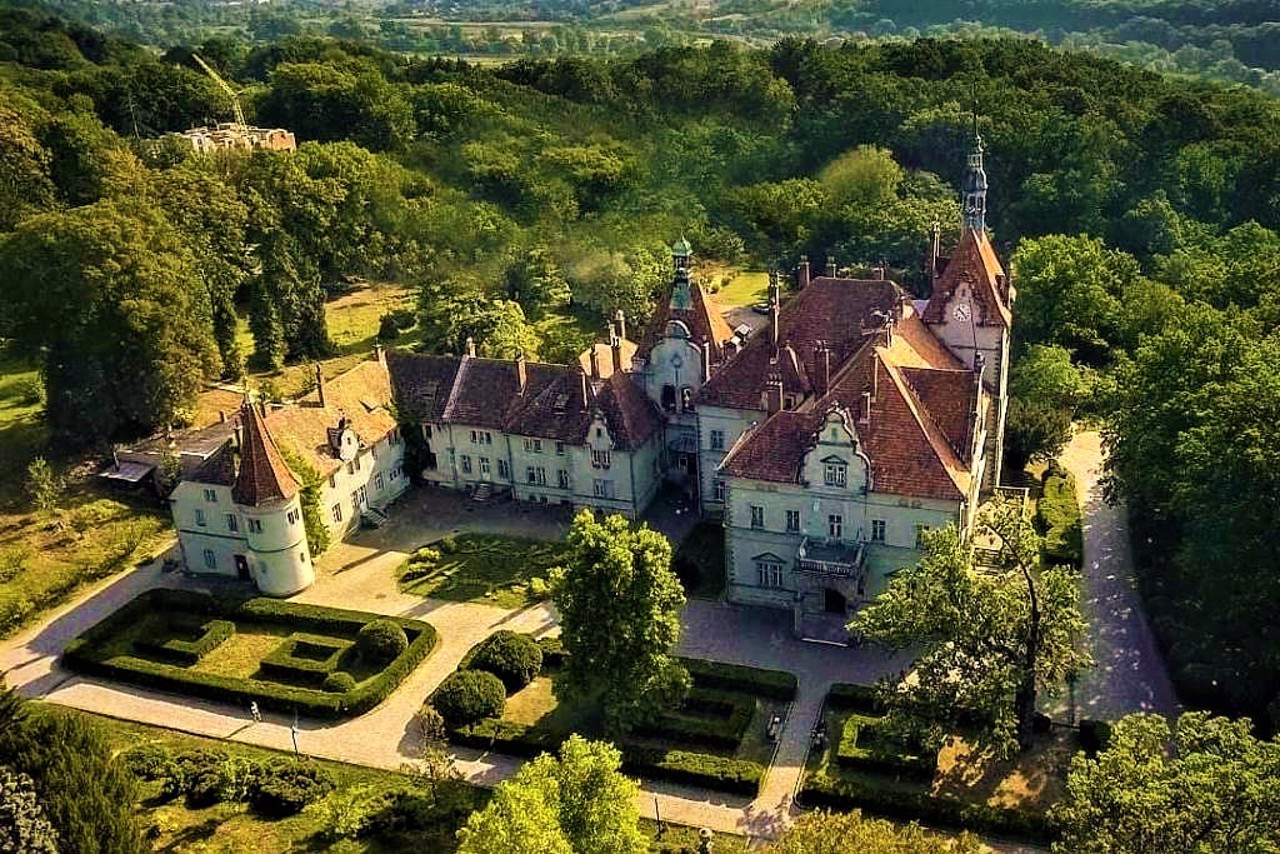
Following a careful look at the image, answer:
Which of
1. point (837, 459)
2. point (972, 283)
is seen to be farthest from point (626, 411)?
point (972, 283)

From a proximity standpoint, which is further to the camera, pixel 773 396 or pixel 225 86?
pixel 225 86

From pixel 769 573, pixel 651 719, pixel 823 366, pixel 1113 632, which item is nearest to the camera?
pixel 651 719

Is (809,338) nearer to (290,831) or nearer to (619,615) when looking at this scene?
(619,615)

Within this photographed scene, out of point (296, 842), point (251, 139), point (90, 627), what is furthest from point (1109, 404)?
point (251, 139)

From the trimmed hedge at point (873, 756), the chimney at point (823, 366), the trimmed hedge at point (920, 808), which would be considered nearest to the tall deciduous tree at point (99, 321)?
the chimney at point (823, 366)

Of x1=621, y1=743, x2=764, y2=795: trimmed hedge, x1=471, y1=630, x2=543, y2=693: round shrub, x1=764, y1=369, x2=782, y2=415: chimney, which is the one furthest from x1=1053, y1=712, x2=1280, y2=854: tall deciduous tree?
→ x1=764, y1=369, x2=782, y2=415: chimney

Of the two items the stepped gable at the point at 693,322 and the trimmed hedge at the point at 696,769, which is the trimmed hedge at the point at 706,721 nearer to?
the trimmed hedge at the point at 696,769
